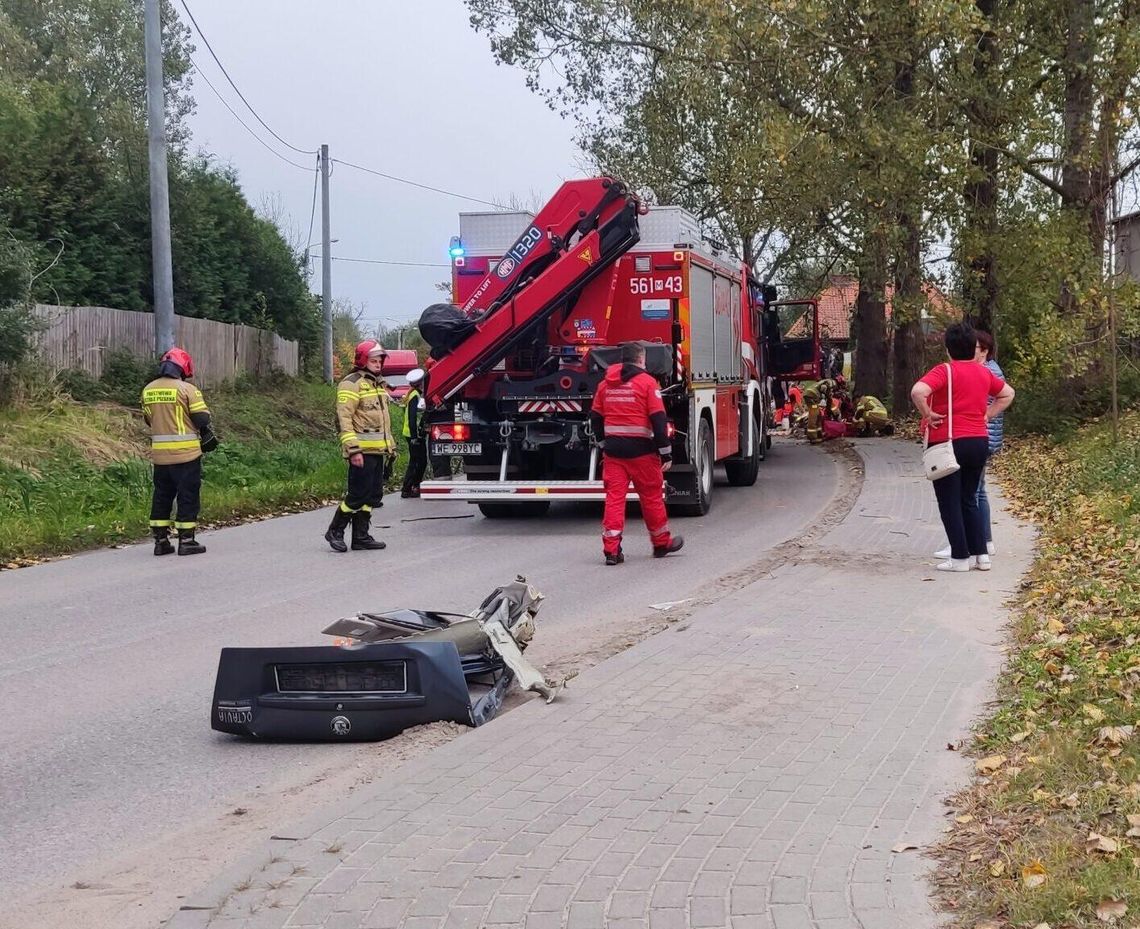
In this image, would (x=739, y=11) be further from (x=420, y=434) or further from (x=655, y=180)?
(x=655, y=180)

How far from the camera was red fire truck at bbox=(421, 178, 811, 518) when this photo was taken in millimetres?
13477

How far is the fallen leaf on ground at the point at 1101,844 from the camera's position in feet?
13.0

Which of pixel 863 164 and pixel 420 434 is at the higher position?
pixel 863 164

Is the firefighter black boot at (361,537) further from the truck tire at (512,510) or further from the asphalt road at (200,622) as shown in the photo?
the truck tire at (512,510)

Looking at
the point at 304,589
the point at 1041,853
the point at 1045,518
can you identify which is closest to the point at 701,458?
the point at 1045,518

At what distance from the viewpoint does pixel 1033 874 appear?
3834mm

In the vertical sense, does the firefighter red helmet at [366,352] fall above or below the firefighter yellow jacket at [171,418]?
above

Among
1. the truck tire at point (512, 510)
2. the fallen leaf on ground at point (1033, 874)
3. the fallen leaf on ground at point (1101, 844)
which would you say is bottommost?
the fallen leaf on ground at point (1033, 874)

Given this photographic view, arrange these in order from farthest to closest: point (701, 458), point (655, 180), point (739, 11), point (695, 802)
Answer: point (655, 180) → point (739, 11) → point (701, 458) → point (695, 802)

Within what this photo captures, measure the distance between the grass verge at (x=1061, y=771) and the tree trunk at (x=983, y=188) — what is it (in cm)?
1171

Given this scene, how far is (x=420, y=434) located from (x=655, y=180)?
63.1 ft

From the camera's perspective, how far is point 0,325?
17.1 metres

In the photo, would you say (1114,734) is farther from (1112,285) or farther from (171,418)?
(1112,285)

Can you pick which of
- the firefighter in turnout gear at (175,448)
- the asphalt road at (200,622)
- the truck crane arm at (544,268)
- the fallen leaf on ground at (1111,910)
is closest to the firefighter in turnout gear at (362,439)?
the asphalt road at (200,622)
